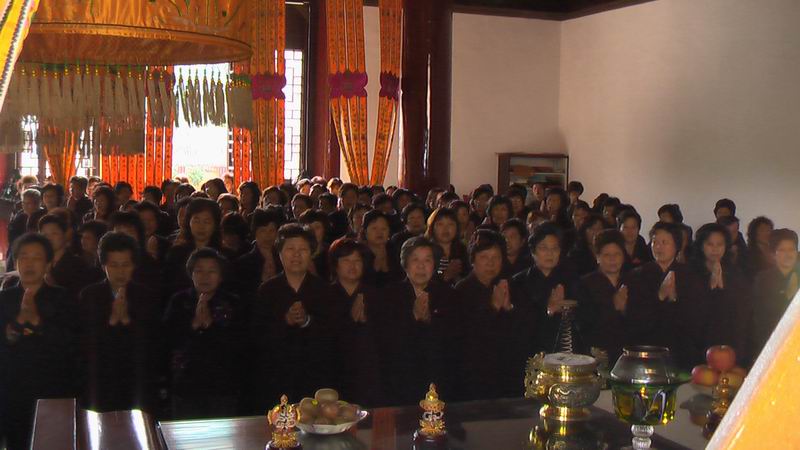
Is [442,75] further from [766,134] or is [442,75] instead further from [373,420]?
[373,420]

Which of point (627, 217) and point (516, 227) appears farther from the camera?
point (627, 217)

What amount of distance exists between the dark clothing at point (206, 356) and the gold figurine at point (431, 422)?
1.65 metres

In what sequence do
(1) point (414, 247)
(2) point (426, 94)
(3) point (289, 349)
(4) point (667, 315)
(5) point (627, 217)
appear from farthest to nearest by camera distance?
(2) point (426, 94) < (5) point (627, 217) < (4) point (667, 315) < (1) point (414, 247) < (3) point (289, 349)

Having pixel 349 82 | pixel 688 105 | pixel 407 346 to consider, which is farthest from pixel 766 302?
pixel 349 82

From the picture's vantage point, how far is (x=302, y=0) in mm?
12938

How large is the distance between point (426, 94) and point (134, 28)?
8.23m

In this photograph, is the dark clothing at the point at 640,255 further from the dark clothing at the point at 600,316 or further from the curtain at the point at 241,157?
the curtain at the point at 241,157

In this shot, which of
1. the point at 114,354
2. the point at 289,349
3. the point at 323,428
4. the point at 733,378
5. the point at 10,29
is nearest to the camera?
the point at 10,29

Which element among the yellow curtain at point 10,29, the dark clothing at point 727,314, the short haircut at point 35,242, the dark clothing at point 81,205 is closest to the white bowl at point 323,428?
the short haircut at point 35,242

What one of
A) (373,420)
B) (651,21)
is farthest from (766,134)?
(373,420)

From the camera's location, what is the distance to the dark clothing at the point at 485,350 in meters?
3.88

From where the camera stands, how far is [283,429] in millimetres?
2287

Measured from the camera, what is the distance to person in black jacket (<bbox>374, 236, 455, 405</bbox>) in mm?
3846

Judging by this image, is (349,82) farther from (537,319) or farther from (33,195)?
(537,319)
